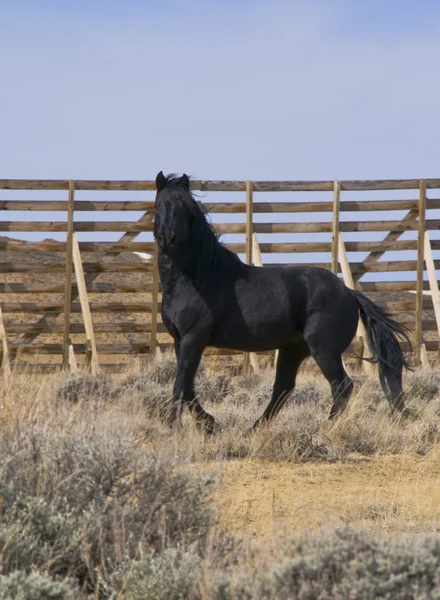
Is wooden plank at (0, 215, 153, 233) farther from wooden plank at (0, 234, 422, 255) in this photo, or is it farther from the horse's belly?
the horse's belly

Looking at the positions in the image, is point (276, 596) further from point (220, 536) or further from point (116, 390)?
point (116, 390)

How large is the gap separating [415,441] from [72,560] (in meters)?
5.47

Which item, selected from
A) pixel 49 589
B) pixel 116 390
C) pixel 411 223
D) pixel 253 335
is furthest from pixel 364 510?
pixel 411 223

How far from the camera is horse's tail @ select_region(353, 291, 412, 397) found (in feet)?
34.2

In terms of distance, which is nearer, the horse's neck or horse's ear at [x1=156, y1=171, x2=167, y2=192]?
horse's ear at [x1=156, y1=171, x2=167, y2=192]

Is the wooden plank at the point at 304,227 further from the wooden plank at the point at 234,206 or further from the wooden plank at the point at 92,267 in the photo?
the wooden plank at the point at 92,267

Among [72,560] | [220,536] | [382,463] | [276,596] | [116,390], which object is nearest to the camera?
[276,596]

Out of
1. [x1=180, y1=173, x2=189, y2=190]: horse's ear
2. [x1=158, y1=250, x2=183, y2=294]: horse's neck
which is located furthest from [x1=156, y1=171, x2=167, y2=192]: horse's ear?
[x1=158, y1=250, x2=183, y2=294]: horse's neck

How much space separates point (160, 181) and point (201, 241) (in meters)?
0.73

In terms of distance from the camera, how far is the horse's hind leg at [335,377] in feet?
32.8

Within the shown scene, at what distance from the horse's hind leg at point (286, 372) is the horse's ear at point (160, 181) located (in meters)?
2.13

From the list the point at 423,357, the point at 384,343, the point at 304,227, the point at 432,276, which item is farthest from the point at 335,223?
the point at 384,343

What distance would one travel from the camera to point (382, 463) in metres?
8.73

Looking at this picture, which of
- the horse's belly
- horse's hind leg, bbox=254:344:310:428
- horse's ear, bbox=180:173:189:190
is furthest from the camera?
horse's hind leg, bbox=254:344:310:428
